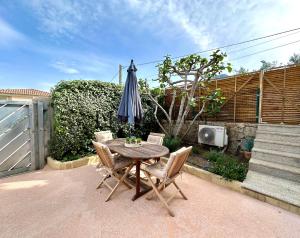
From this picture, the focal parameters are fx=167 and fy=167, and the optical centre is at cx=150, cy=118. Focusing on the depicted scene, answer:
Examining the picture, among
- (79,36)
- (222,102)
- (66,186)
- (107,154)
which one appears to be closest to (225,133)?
(222,102)

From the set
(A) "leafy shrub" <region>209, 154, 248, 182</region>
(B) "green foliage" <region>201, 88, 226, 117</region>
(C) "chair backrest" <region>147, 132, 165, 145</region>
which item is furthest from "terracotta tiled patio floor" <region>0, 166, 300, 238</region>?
(B) "green foliage" <region>201, 88, 226, 117</region>

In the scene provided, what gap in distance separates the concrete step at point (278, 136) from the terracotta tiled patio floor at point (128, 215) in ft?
7.30

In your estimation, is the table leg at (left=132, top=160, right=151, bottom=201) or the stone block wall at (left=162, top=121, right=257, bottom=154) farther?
the stone block wall at (left=162, top=121, right=257, bottom=154)

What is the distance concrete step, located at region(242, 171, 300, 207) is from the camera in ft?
10.4

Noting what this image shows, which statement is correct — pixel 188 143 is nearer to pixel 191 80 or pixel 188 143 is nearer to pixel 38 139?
pixel 191 80

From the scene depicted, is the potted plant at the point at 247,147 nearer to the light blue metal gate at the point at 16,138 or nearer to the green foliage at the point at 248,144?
the green foliage at the point at 248,144

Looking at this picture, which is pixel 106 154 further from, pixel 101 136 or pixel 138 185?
pixel 101 136

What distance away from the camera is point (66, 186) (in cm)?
393

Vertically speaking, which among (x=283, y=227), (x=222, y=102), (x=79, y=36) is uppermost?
(x=79, y=36)

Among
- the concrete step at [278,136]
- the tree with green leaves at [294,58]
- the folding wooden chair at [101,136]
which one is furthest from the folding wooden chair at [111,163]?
the tree with green leaves at [294,58]

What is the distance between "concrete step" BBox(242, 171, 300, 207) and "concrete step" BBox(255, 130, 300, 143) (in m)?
1.37

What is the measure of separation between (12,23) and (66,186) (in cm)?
609

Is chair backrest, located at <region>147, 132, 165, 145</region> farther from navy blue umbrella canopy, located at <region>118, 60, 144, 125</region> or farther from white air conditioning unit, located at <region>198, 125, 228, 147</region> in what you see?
white air conditioning unit, located at <region>198, 125, 228, 147</region>

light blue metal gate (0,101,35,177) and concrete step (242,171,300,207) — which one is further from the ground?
light blue metal gate (0,101,35,177)
